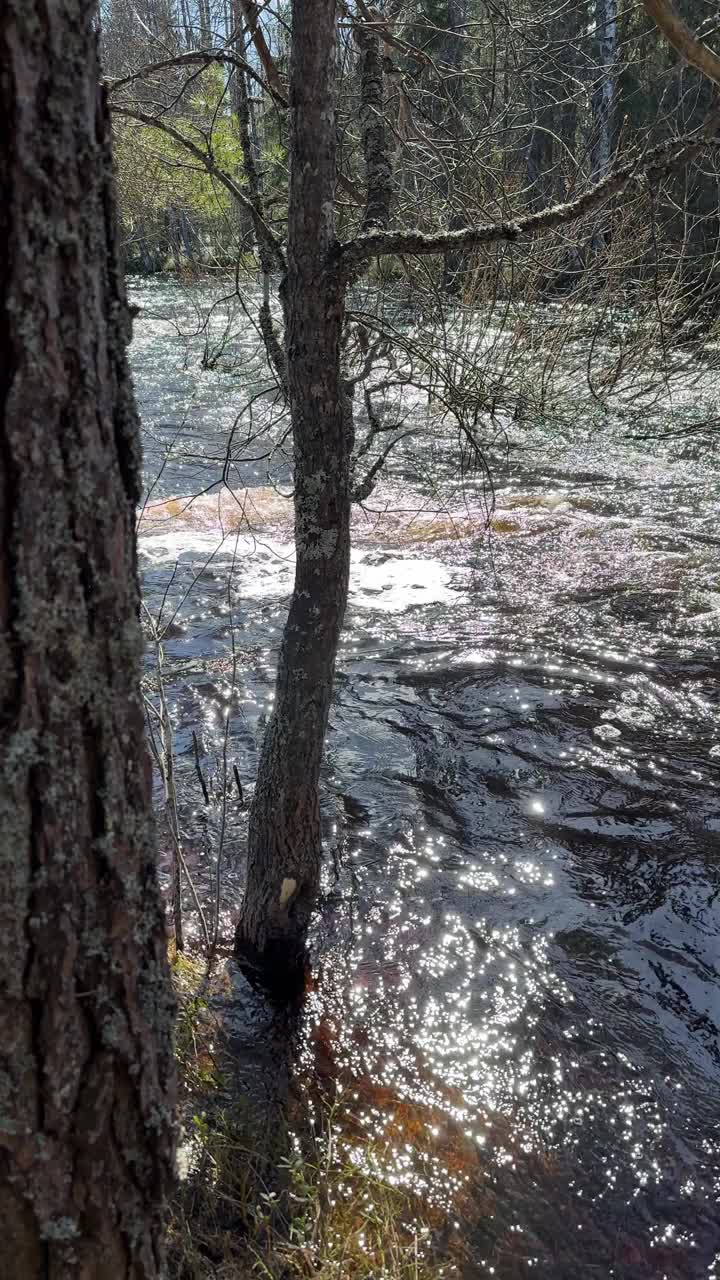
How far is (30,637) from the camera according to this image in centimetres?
111

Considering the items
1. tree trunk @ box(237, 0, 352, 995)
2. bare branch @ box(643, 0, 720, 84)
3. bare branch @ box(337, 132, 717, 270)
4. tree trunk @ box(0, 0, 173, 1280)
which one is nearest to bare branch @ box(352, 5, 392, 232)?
tree trunk @ box(237, 0, 352, 995)

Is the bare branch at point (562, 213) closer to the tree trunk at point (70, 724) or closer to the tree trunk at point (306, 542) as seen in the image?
the tree trunk at point (306, 542)

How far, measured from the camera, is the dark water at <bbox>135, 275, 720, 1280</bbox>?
3.11 m

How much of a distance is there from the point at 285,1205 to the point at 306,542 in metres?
2.15

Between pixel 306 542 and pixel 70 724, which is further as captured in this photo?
pixel 306 542

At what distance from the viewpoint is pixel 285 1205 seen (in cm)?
280

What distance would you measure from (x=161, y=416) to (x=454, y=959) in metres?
9.34

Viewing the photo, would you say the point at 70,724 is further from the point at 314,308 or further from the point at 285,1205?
the point at 285,1205

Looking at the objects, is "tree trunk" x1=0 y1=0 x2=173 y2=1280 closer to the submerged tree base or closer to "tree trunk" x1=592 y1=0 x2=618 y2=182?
the submerged tree base

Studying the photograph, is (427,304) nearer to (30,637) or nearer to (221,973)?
(221,973)

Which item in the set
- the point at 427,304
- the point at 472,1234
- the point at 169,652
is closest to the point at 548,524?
the point at 169,652

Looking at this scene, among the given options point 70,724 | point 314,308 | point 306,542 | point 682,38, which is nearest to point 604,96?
point 682,38

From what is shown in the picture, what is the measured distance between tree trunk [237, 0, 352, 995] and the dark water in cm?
28

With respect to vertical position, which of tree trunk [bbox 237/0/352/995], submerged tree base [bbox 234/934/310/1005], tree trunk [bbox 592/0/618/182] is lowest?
submerged tree base [bbox 234/934/310/1005]
